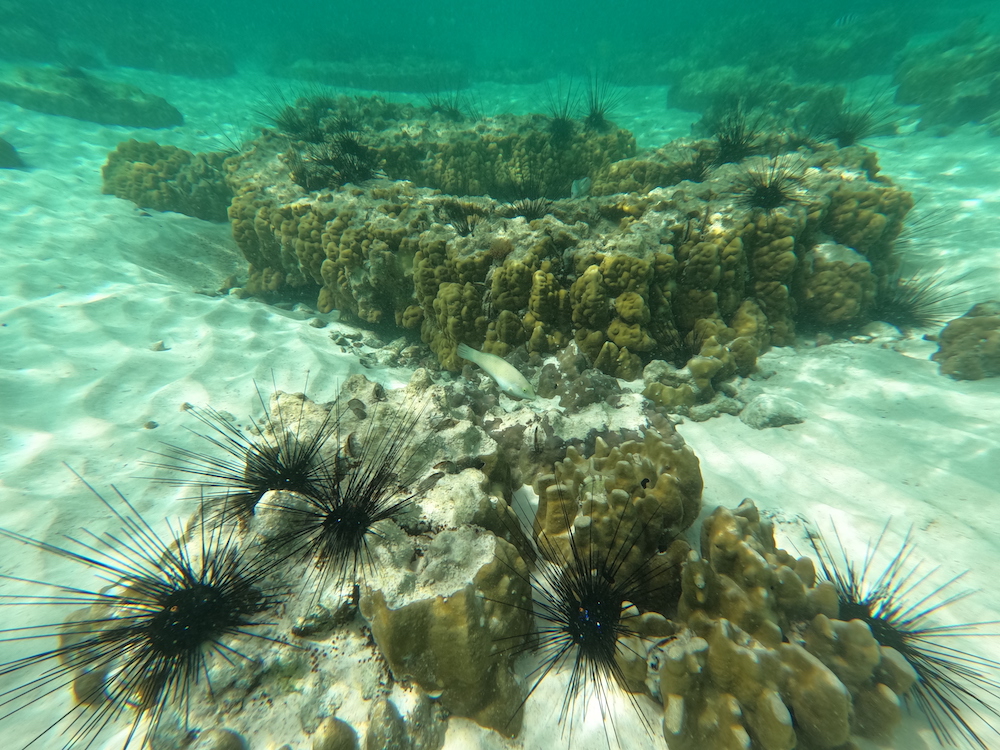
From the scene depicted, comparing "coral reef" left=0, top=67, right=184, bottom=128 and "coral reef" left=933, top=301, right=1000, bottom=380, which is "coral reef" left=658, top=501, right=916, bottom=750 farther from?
"coral reef" left=0, top=67, right=184, bottom=128

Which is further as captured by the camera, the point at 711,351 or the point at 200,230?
the point at 200,230

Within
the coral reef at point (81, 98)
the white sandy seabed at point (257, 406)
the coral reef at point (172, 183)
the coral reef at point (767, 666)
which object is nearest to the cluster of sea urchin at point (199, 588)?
the white sandy seabed at point (257, 406)

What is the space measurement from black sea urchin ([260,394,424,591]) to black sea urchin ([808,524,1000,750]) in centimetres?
267

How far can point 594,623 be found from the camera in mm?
2098

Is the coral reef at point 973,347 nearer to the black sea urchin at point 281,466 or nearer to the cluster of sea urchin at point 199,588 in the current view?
the cluster of sea urchin at point 199,588

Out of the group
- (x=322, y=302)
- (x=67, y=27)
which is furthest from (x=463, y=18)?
(x=322, y=302)

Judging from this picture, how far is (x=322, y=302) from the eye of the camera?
6480 mm

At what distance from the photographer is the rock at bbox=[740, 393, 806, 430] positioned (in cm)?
415

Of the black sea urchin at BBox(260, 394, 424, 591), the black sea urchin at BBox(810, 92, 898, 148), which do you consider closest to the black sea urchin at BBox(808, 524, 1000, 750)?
the black sea urchin at BBox(260, 394, 424, 591)

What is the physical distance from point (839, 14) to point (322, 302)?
37.4 m

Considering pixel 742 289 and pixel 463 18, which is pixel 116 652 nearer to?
pixel 742 289

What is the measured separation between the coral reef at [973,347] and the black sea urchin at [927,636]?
3185 millimetres

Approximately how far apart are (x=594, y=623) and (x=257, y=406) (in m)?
4.14

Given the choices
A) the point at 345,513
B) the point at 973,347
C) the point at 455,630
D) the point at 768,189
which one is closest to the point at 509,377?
the point at 345,513
